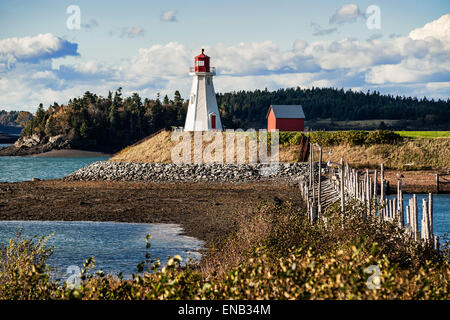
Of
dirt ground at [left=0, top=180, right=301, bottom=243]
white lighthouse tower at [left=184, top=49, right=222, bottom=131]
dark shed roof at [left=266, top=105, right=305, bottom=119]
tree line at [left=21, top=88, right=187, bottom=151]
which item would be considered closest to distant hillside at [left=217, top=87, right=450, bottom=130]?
tree line at [left=21, top=88, right=187, bottom=151]

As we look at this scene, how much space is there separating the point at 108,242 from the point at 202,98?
39757mm

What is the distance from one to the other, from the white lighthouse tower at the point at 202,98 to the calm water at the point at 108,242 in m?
34.2

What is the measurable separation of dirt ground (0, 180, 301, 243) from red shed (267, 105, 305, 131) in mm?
23955

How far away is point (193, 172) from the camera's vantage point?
52.8 metres

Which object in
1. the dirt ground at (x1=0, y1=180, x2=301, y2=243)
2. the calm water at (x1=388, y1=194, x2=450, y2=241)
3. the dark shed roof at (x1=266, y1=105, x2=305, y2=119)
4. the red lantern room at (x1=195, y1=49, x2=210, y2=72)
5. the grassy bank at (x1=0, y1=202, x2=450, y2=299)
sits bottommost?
the calm water at (x1=388, y1=194, x2=450, y2=241)

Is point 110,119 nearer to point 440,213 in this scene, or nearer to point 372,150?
point 372,150

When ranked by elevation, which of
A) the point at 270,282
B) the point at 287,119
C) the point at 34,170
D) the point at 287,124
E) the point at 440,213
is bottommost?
the point at 34,170

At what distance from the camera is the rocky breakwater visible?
167ft

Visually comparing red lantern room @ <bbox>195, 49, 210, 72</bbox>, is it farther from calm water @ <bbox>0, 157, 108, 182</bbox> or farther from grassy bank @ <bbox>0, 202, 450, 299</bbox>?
grassy bank @ <bbox>0, 202, 450, 299</bbox>

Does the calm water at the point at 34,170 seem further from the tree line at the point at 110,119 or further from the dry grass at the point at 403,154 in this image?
the dry grass at the point at 403,154

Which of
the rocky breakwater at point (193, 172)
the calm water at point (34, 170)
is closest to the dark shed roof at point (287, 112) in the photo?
the rocky breakwater at point (193, 172)

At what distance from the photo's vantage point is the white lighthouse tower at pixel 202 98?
61156mm

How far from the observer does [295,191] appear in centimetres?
4162

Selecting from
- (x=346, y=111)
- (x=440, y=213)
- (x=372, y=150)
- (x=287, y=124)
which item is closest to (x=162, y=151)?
(x=287, y=124)
